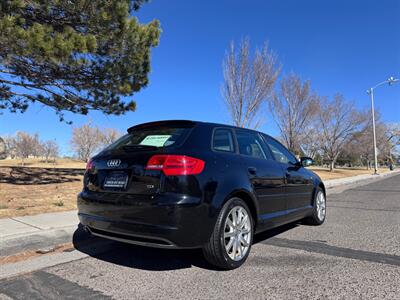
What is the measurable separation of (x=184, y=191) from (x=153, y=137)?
0.93 m

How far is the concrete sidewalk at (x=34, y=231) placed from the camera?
5.02 metres

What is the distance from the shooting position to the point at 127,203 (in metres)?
3.83

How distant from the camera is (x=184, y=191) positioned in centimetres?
368

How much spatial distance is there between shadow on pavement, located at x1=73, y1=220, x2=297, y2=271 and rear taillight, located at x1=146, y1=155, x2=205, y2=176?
1.24m

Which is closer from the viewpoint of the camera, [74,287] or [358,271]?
[74,287]

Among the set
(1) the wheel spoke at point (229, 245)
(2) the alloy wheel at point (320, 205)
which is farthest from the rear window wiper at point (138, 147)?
(2) the alloy wheel at point (320, 205)

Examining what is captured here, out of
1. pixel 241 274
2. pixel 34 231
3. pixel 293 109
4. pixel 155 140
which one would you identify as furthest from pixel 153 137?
pixel 293 109

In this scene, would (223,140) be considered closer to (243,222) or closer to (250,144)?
(250,144)

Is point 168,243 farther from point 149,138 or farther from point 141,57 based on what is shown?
point 141,57

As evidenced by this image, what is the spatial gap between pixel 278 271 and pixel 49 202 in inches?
253

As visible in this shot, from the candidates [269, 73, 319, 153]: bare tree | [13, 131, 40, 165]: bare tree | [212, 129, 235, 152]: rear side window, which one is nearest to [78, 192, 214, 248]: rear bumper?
[212, 129, 235, 152]: rear side window

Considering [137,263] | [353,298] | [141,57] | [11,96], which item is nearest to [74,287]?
[137,263]

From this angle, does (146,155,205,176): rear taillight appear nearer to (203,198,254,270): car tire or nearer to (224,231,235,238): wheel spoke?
(203,198,254,270): car tire

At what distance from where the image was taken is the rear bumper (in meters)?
3.62
